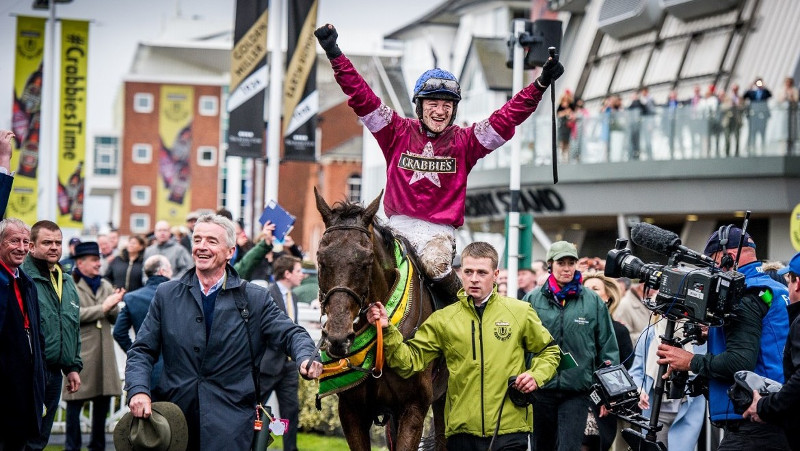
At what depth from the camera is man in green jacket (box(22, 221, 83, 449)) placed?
9734mm

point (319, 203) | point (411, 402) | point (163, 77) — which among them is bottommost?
point (411, 402)

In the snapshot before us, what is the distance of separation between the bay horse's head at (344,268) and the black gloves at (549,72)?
71.2 inches

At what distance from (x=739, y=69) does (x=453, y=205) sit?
2577 cm

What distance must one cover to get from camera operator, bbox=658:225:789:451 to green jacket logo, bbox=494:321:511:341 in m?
1.11

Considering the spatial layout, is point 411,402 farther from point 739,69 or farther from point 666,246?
point 739,69

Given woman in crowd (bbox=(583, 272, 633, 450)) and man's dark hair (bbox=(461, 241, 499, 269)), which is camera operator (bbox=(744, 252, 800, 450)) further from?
woman in crowd (bbox=(583, 272, 633, 450))

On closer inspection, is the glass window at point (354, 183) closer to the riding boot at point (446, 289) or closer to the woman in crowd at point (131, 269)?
the woman in crowd at point (131, 269)

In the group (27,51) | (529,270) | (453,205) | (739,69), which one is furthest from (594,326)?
(739,69)

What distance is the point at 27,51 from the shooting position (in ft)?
83.1

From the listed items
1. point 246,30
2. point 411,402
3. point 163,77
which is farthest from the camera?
point 163,77

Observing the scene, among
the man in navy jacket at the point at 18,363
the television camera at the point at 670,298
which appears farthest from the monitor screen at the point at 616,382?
the man in navy jacket at the point at 18,363

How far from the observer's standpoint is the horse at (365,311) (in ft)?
23.1

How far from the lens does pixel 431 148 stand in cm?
849

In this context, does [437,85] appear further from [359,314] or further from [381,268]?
[359,314]
